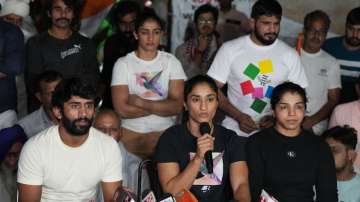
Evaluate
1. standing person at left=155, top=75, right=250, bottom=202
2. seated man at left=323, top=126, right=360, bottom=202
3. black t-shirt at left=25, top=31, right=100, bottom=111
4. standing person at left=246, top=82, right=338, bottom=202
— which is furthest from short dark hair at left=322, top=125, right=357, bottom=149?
black t-shirt at left=25, top=31, right=100, bottom=111

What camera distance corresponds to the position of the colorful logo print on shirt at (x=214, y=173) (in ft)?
14.3

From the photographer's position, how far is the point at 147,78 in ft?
17.2

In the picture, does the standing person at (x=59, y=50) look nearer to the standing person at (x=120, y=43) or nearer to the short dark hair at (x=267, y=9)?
the standing person at (x=120, y=43)

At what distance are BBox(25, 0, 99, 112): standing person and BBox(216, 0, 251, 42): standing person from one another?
1589 mm

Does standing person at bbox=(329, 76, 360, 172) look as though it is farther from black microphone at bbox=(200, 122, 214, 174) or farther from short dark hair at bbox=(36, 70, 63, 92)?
short dark hair at bbox=(36, 70, 63, 92)

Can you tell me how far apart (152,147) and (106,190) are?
99 cm

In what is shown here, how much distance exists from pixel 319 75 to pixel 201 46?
1.04 m

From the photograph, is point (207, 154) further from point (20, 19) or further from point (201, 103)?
point (20, 19)

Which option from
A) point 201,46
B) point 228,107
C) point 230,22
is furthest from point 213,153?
point 230,22

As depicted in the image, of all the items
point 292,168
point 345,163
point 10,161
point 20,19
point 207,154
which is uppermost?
point 20,19

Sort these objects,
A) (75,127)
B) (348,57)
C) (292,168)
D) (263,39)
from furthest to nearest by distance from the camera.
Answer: (348,57) < (263,39) < (292,168) < (75,127)

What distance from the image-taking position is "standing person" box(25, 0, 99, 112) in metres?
5.42

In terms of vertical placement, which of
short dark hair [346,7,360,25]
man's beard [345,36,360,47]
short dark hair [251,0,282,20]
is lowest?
man's beard [345,36,360,47]

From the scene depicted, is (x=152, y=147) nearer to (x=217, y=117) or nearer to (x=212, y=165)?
(x=217, y=117)
